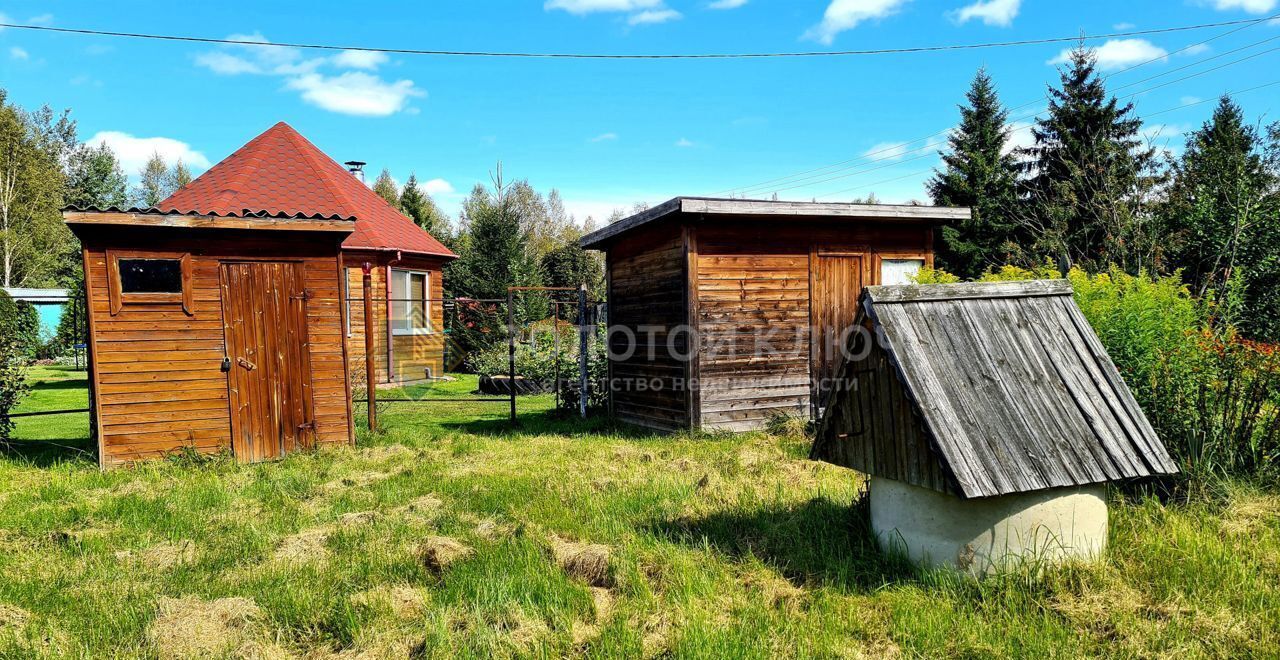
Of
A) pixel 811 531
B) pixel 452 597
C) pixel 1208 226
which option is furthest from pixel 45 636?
pixel 1208 226

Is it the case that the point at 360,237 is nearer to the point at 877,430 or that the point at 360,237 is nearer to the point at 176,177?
the point at 877,430

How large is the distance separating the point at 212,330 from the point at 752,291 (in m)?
6.65

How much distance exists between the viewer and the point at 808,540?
4.53 m

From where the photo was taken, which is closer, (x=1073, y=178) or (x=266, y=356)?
(x=266, y=356)

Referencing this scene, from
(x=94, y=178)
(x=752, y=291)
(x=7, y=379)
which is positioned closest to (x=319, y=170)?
(x=7, y=379)

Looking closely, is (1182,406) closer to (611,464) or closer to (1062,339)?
(1062,339)

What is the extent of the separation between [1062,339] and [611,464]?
461 centimetres

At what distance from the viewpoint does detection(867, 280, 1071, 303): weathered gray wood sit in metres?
4.09

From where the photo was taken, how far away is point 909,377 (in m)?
3.78

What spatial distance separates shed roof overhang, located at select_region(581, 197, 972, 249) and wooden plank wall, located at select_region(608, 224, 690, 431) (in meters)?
0.35

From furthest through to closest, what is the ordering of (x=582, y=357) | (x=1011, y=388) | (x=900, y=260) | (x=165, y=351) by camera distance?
(x=582, y=357)
(x=900, y=260)
(x=165, y=351)
(x=1011, y=388)

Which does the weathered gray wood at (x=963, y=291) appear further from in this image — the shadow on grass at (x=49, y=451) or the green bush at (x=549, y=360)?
the shadow on grass at (x=49, y=451)

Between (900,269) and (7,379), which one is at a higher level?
(900,269)

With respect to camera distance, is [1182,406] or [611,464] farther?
[611,464]
